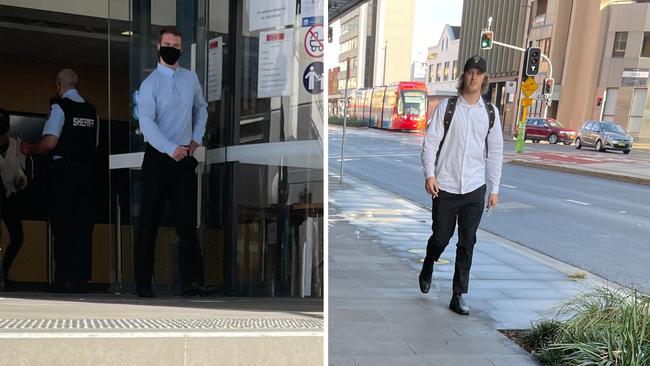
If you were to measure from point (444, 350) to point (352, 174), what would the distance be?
1265 cm

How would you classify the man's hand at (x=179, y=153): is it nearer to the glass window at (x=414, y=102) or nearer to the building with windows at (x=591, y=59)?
the glass window at (x=414, y=102)

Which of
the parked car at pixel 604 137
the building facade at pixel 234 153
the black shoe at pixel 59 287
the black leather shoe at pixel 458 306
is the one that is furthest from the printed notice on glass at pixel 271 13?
the parked car at pixel 604 137

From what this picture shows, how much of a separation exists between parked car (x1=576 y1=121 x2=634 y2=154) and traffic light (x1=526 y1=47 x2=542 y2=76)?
8741 millimetres

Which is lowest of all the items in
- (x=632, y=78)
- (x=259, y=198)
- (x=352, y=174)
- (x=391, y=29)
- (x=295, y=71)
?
(x=352, y=174)

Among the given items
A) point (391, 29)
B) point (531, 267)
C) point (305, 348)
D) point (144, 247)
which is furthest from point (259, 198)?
point (391, 29)

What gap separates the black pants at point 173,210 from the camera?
9.70 ft

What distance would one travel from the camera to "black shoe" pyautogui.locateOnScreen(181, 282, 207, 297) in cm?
302

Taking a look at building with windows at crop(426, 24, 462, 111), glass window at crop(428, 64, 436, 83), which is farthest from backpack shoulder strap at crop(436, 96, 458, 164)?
glass window at crop(428, 64, 436, 83)

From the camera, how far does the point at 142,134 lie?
2928 mm

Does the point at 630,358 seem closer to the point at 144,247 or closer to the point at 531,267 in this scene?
the point at 144,247

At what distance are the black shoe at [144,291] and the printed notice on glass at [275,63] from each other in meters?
1.33

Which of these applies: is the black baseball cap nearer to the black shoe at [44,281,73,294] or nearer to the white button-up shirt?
the white button-up shirt

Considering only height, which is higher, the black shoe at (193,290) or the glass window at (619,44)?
the glass window at (619,44)

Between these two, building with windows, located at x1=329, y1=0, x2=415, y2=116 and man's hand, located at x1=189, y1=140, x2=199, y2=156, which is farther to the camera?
building with windows, located at x1=329, y1=0, x2=415, y2=116
